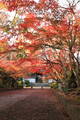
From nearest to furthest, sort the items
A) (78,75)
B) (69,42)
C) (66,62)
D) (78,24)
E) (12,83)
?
1. (78,24)
2. (69,42)
3. (78,75)
4. (66,62)
5. (12,83)

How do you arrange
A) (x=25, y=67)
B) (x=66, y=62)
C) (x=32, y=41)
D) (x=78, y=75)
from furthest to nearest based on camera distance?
(x=25, y=67) < (x=66, y=62) < (x=32, y=41) < (x=78, y=75)

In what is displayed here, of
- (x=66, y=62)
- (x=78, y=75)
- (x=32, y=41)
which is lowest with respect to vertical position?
(x=78, y=75)

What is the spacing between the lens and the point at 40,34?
45.3 ft

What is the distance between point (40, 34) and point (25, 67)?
755 inches

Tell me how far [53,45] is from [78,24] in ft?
10.4

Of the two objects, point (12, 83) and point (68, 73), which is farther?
point (12, 83)

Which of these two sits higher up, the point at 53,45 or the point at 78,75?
the point at 53,45

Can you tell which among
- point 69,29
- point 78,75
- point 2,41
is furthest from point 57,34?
point 2,41

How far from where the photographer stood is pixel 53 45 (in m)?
14.1

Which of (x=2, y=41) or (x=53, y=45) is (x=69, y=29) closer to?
(x=53, y=45)

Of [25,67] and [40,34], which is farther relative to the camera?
[25,67]

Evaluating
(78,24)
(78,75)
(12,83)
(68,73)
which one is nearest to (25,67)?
(12,83)

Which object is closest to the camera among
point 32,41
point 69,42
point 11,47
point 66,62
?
point 69,42

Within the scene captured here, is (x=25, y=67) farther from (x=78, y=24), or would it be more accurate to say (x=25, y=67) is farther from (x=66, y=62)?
(x=78, y=24)
